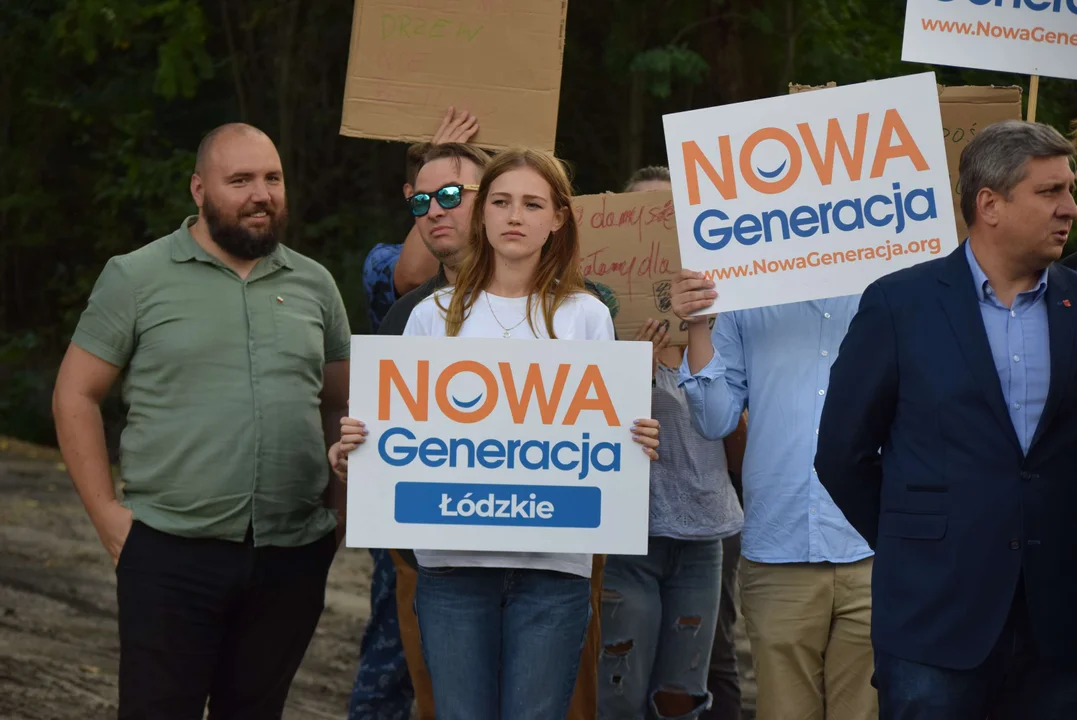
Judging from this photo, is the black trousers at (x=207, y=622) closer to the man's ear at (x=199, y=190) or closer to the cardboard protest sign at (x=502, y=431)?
the cardboard protest sign at (x=502, y=431)

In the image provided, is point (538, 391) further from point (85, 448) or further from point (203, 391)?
point (85, 448)

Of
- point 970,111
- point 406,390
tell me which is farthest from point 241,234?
point 970,111

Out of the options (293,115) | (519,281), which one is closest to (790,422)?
(519,281)

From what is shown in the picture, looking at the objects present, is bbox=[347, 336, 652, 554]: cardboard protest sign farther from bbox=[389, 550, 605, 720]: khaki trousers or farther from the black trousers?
the black trousers

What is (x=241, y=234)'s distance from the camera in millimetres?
4402

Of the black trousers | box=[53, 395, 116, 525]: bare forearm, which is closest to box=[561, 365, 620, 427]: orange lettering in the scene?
the black trousers

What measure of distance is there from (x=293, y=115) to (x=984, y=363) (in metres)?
11.9

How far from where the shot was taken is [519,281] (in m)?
3.92

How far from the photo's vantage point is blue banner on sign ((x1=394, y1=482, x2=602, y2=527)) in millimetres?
3768

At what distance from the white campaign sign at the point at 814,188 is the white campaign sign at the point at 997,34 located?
81 centimetres

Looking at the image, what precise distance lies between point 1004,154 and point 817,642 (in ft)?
4.65

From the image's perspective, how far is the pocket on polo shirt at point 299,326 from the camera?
14.7 feet

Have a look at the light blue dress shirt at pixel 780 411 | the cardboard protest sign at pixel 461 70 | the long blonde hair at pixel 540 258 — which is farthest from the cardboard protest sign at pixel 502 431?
the cardboard protest sign at pixel 461 70

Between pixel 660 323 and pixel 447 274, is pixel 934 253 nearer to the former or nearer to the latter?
pixel 660 323
